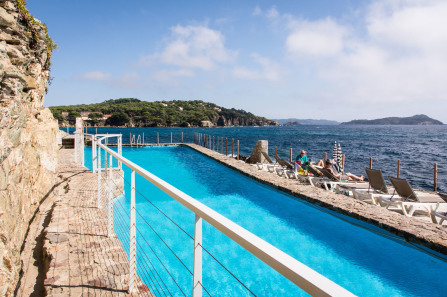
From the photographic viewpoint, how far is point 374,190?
25.8 feet

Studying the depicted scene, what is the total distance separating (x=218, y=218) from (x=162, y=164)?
14.6 m

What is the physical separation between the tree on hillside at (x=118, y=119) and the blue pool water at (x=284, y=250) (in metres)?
99.1

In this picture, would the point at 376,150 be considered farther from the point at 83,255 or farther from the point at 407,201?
the point at 83,255

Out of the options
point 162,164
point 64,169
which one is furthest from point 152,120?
point 64,169

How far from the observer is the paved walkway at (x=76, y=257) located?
8.07 ft

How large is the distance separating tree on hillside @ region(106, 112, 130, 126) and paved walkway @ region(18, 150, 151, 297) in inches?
4032

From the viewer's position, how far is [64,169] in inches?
309

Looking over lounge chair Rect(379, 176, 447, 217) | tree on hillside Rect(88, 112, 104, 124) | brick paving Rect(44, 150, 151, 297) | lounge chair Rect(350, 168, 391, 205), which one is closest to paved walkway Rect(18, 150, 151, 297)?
brick paving Rect(44, 150, 151, 297)

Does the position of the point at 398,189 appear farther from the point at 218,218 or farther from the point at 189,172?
the point at 189,172

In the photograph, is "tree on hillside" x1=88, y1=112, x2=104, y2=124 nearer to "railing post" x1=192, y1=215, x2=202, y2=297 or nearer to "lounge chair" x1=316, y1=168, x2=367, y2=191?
"lounge chair" x1=316, y1=168, x2=367, y2=191

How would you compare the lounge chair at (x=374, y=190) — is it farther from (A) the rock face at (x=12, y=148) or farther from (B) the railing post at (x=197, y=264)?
(A) the rock face at (x=12, y=148)

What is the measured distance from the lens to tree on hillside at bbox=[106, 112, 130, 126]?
331 feet

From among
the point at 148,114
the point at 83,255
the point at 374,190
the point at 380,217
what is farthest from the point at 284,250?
the point at 148,114

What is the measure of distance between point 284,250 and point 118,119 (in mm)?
104193
